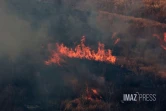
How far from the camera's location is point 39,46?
1872 centimetres

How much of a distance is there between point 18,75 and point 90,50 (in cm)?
510

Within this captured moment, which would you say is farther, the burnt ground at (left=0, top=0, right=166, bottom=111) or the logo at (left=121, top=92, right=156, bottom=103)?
the burnt ground at (left=0, top=0, right=166, bottom=111)

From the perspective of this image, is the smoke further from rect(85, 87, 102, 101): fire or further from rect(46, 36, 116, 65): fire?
rect(85, 87, 102, 101): fire

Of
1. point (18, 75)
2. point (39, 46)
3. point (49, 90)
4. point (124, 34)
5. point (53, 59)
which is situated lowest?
point (49, 90)

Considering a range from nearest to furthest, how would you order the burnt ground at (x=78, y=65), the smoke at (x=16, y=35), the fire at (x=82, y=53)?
the burnt ground at (x=78, y=65), the fire at (x=82, y=53), the smoke at (x=16, y=35)

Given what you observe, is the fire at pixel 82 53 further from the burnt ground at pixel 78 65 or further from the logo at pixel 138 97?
the logo at pixel 138 97

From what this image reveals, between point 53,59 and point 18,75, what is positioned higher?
point 53,59

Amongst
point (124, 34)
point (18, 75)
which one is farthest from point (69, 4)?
point (18, 75)

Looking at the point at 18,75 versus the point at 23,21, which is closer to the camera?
the point at 18,75

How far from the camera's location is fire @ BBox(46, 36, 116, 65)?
17405 mm

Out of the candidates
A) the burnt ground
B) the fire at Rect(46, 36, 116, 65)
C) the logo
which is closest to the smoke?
the burnt ground

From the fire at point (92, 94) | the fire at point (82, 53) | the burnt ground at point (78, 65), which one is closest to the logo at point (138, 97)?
the burnt ground at point (78, 65)

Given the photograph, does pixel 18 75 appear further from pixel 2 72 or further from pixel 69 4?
pixel 69 4

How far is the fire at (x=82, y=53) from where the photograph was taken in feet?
57.1
